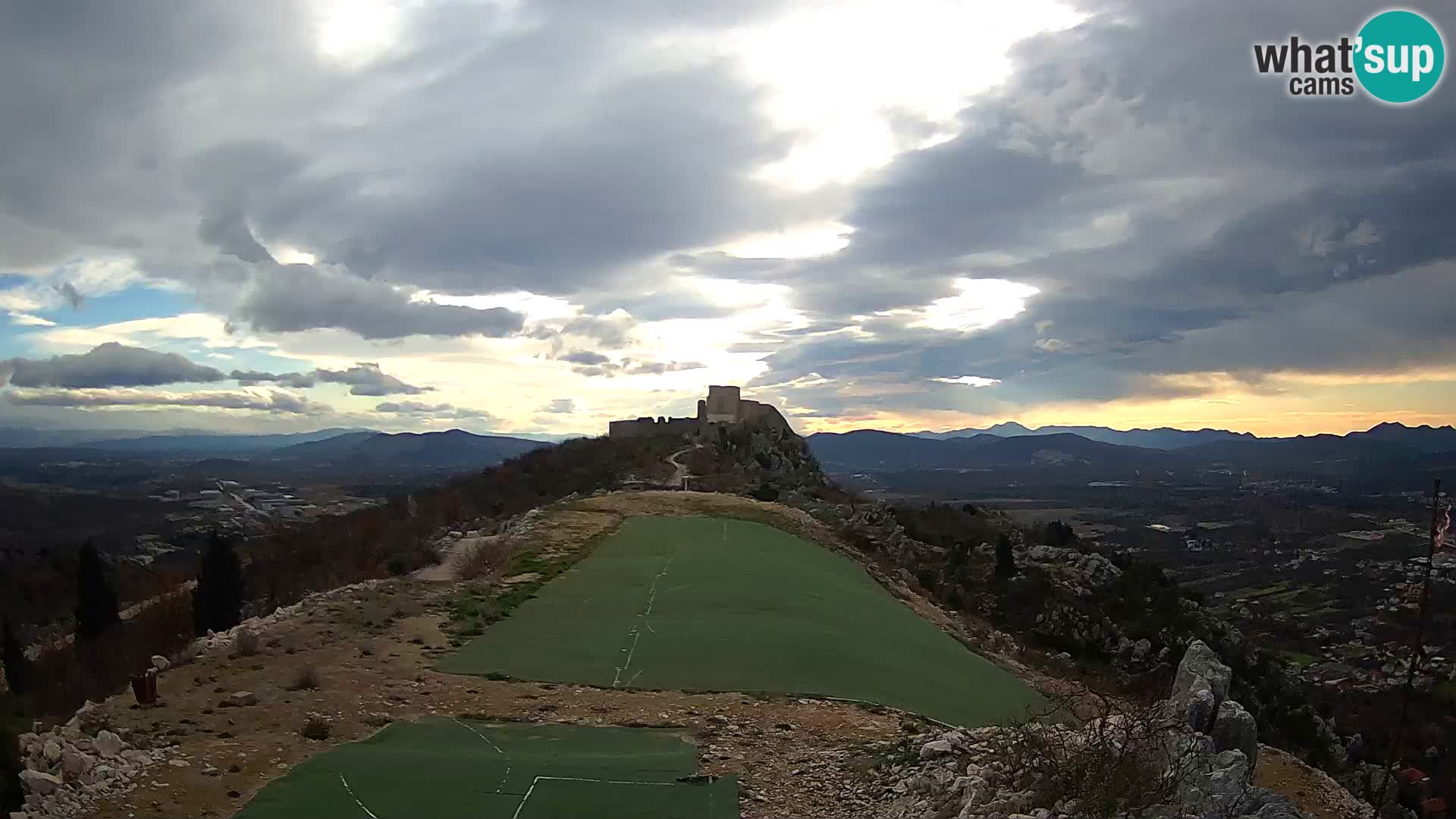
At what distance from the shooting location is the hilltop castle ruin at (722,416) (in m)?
65.4

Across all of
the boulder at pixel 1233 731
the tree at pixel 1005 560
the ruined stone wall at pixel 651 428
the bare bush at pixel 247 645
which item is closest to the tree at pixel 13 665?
the bare bush at pixel 247 645

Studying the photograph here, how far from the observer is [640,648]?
50.4ft

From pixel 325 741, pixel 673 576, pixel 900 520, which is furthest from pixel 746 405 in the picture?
pixel 325 741

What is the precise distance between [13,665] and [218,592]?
7.08 m

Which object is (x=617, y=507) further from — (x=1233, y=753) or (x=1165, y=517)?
(x=1165, y=517)

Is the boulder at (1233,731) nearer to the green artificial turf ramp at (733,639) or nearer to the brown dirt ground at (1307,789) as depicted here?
the brown dirt ground at (1307,789)

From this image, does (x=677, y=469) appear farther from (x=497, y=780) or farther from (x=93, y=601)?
(x=497, y=780)

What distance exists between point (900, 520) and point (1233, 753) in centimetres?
4048

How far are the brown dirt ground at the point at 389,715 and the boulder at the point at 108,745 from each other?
31 centimetres

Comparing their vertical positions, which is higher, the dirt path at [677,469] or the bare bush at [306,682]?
the dirt path at [677,469]

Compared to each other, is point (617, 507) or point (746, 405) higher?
point (746, 405)

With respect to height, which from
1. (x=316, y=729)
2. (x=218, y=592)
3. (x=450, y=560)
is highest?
(x=450, y=560)

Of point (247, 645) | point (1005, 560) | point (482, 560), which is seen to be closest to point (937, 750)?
point (247, 645)

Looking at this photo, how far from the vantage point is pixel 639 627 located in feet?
55.2
